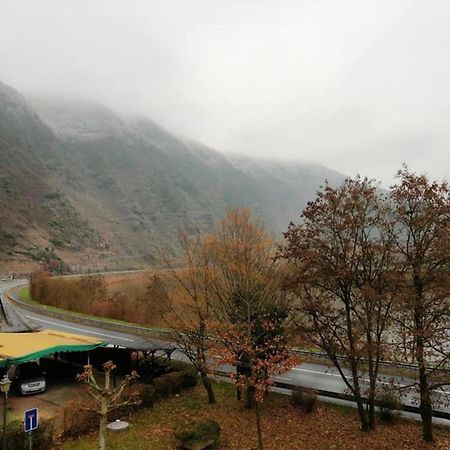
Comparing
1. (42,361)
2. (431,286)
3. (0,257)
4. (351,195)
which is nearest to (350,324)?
(431,286)

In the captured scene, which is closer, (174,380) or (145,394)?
(145,394)

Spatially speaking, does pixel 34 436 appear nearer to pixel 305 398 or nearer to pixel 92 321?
pixel 305 398

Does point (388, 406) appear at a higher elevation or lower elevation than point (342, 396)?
higher

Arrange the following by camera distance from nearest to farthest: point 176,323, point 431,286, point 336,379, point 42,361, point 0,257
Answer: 1. point 431,286
2. point 176,323
3. point 336,379
4. point 42,361
5. point 0,257

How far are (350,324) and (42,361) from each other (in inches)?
771

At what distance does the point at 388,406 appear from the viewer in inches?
696

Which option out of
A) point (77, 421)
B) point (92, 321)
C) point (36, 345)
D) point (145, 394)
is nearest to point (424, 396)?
point (145, 394)

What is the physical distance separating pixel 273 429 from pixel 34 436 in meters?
9.08

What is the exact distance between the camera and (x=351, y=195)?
15500 millimetres

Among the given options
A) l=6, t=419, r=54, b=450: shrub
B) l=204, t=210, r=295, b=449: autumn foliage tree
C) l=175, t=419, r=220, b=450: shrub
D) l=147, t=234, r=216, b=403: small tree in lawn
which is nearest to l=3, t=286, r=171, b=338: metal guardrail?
l=147, t=234, r=216, b=403: small tree in lawn

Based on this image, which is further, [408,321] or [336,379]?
[336,379]

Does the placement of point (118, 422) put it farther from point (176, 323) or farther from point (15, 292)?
point (15, 292)

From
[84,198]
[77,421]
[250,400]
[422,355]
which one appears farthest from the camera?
[84,198]

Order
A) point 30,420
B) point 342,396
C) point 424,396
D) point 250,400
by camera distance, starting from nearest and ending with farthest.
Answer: point 30,420 → point 424,396 → point 342,396 → point 250,400
